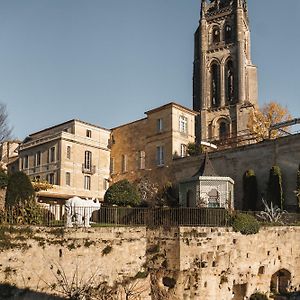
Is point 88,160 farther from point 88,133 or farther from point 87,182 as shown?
point 88,133

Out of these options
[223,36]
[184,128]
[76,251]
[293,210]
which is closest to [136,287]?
[76,251]

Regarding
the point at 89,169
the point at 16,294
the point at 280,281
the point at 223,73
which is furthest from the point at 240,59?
the point at 16,294

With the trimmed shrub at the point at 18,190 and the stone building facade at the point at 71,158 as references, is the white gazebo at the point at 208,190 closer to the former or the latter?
the trimmed shrub at the point at 18,190

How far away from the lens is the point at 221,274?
74.5 feet

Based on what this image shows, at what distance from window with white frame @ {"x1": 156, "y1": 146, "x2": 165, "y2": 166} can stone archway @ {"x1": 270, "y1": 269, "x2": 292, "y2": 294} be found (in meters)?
19.5

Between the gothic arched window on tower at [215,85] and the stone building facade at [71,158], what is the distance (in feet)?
71.8

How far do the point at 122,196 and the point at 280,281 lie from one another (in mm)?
10834

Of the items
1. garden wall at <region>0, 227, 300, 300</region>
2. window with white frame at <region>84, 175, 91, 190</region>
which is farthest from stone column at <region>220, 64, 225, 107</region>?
garden wall at <region>0, 227, 300, 300</region>

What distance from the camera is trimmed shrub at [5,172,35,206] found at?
21.2 meters

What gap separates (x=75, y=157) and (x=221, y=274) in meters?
26.3

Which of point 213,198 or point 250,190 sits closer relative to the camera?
point 213,198

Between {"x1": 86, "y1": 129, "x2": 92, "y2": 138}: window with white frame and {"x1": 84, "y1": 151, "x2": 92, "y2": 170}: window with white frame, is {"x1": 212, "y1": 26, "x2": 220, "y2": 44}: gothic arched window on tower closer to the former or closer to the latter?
{"x1": 86, "y1": 129, "x2": 92, "y2": 138}: window with white frame

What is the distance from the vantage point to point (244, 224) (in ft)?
78.5

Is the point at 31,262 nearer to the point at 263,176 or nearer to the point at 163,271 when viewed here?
the point at 163,271
